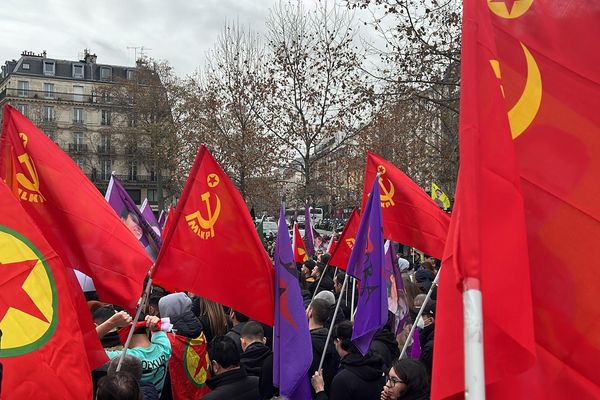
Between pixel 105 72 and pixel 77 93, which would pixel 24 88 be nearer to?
pixel 77 93

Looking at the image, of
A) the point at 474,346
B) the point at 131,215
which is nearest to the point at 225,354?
the point at 474,346

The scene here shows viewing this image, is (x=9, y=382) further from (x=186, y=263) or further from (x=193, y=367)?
(x=193, y=367)

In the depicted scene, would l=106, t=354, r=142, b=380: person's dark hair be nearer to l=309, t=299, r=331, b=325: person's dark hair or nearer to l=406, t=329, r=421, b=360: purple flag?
l=309, t=299, r=331, b=325: person's dark hair

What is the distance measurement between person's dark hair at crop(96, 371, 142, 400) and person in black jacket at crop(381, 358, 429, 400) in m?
1.61

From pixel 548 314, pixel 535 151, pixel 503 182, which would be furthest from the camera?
pixel 535 151

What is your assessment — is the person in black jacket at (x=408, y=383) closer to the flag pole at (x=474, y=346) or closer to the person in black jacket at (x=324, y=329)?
the person in black jacket at (x=324, y=329)

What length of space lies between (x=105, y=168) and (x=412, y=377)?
230 feet

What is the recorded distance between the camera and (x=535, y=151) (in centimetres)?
236

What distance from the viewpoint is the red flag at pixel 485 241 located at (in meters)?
1.93

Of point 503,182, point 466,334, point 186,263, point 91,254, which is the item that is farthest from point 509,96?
point 91,254

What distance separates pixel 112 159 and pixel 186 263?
229ft

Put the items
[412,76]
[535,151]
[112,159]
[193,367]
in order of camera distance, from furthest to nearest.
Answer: [112,159] < [412,76] < [193,367] < [535,151]

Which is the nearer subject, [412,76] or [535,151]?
[535,151]

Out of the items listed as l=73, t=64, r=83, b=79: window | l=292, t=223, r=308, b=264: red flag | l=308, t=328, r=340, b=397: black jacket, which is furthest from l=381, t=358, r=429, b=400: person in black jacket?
l=73, t=64, r=83, b=79: window
